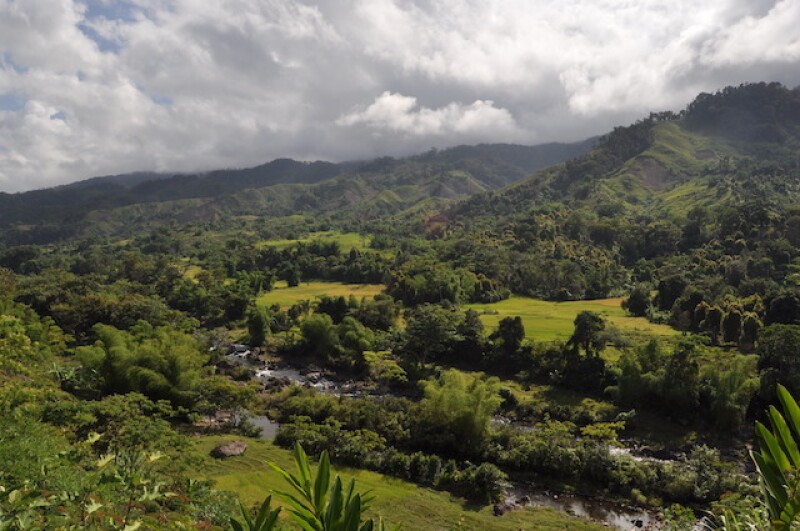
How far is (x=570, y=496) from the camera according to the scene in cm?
2931

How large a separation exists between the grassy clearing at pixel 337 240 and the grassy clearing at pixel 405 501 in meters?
101

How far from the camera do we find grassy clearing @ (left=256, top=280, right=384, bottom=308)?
83719 millimetres

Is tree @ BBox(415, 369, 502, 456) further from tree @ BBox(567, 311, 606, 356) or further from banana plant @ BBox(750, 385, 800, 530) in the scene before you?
banana plant @ BBox(750, 385, 800, 530)

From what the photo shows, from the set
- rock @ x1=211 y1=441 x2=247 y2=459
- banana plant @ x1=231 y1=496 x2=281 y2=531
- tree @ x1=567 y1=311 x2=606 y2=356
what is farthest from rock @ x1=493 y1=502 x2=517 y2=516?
banana plant @ x1=231 y1=496 x2=281 y2=531

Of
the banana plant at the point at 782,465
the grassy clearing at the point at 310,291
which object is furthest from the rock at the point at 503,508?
the grassy clearing at the point at 310,291

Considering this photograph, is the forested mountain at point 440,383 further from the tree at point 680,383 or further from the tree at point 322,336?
the tree at point 322,336

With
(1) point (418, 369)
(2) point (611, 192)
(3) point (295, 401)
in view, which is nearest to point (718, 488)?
(1) point (418, 369)

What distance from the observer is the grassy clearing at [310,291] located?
83.7 meters

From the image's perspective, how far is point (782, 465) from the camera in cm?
253

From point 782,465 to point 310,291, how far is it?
9231 cm

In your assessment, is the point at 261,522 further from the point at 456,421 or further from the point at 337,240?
the point at 337,240

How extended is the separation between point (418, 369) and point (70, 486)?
40.4 metres

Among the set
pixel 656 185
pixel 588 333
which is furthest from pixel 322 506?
pixel 656 185

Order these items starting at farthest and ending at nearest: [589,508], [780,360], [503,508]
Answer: [780,360] < [589,508] < [503,508]
